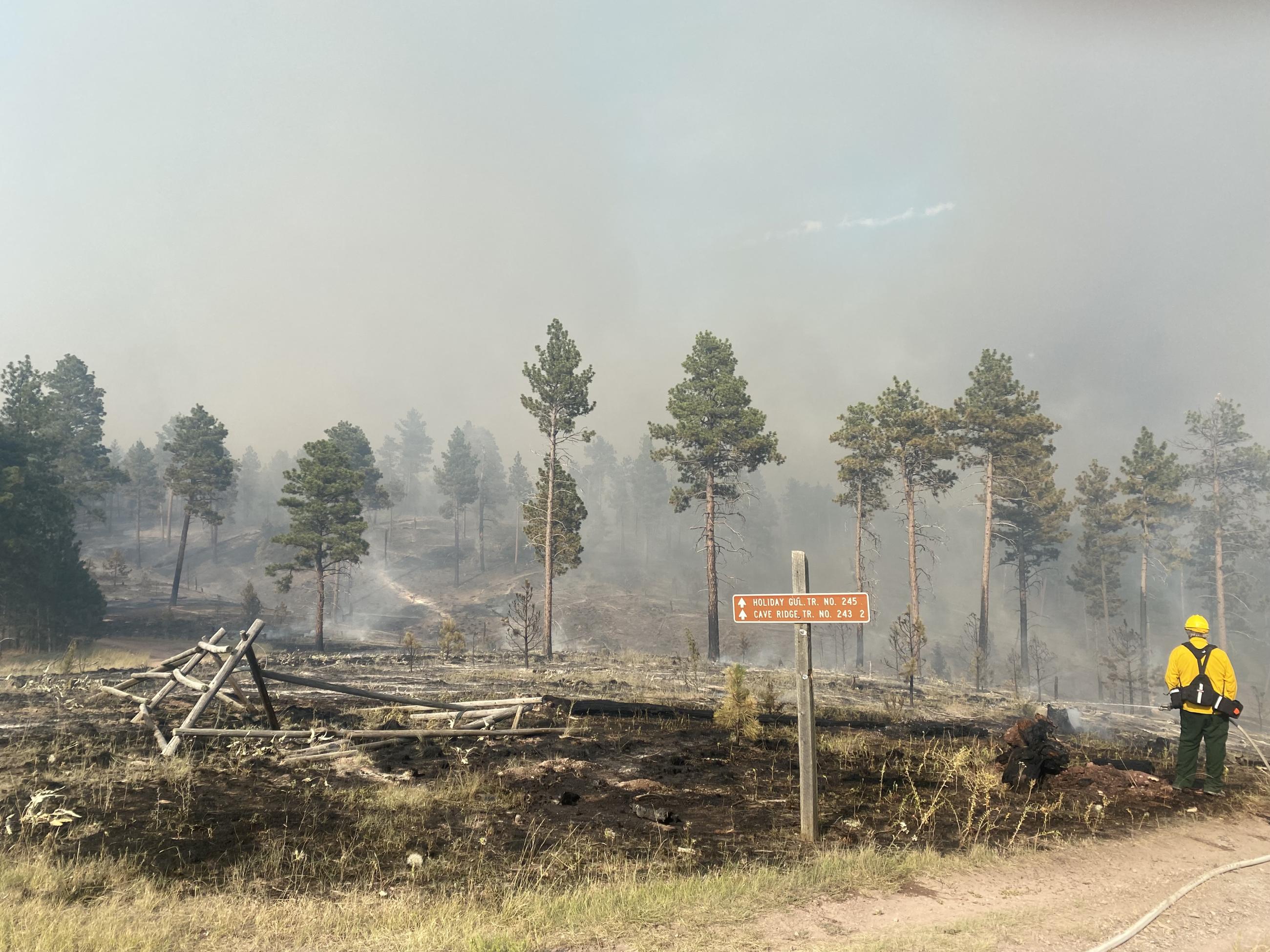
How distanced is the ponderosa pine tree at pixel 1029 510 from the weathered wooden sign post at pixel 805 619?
39340mm

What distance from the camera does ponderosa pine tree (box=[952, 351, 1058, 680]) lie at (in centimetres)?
3950

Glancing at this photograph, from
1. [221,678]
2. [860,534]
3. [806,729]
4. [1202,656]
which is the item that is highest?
[860,534]

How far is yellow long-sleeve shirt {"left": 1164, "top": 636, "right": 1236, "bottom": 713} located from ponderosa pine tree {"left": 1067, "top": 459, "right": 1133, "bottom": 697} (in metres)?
51.4

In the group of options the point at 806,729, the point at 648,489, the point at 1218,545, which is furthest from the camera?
the point at 648,489

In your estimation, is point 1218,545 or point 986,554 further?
point 1218,545

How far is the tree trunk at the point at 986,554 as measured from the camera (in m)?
37.4

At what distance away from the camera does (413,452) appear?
5463 inches

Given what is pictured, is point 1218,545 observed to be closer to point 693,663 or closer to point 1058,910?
point 693,663

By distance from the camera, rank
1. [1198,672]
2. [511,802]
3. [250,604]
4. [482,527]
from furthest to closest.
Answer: [482,527] → [250,604] → [1198,672] → [511,802]

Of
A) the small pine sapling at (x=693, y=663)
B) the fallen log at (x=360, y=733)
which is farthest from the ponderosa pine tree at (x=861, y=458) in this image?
the fallen log at (x=360, y=733)

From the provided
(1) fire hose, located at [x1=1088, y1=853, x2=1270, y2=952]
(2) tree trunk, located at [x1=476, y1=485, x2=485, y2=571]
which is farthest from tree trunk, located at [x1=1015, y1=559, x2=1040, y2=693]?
(2) tree trunk, located at [x1=476, y1=485, x2=485, y2=571]

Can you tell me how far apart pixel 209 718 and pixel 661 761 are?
31.3ft

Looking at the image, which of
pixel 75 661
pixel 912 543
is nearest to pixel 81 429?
pixel 75 661

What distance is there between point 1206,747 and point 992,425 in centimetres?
3517
